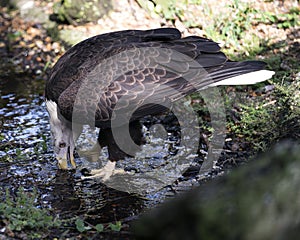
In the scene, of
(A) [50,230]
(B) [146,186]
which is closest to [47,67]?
(B) [146,186]

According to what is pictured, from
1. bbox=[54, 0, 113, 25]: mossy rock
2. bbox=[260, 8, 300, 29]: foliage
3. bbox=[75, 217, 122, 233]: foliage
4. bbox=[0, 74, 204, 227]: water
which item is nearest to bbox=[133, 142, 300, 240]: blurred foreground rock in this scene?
bbox=[75, 217, 122, 233]: foliage

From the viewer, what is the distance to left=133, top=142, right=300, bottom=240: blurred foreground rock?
1891 mm

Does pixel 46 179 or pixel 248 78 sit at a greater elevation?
pixel 248 78

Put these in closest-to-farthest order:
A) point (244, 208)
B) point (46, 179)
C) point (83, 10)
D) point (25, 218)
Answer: point (244, 208)
point (25, 218)
point (46, 179)
point (83, 10)

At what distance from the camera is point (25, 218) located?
157 inches

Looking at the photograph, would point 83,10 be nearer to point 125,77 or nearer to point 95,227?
point 125,77

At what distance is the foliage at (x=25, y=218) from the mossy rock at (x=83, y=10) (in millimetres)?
4759

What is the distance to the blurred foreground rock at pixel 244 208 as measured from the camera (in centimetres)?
189

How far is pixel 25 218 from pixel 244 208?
2469 millimetres

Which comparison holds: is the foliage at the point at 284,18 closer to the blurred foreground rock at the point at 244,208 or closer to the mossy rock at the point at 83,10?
the mossy rock at the point at 83,10

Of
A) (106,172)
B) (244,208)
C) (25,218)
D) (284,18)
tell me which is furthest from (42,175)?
(284,18)

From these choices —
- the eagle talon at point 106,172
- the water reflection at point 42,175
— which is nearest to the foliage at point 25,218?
the water reflection at point 42,175

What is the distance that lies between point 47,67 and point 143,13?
5.65 ft

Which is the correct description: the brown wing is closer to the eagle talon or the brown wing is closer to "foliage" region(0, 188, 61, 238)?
the eagle talon
